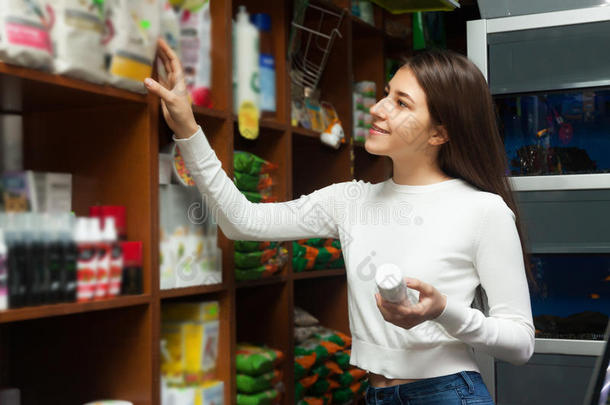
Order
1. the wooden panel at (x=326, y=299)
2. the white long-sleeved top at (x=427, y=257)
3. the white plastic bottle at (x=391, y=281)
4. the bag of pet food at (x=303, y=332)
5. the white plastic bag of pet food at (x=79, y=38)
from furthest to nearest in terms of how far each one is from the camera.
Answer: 1. the wooden panel at (x=326, y=299)
2. the bag of pet food at (x=303, y=332)
3. the white long-sleeved top at (x=427, y=257)
4. the white plastic bag of pet food at (x=79, y=38)
5. the white plastic bottle at (x=391, y=281)

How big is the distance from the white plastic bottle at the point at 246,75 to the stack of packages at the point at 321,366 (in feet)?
2.71

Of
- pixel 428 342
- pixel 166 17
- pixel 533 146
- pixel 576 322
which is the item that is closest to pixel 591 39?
pixel 533 146

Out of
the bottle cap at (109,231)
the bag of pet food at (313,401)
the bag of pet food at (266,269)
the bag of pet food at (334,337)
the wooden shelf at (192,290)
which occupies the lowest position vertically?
the bag of pet food at (313,401)

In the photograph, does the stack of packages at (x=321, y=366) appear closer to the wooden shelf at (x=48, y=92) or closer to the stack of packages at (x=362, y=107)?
the stack of packages at (x=362, y=107)

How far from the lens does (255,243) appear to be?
2.11 meters

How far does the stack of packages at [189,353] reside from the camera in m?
1.82

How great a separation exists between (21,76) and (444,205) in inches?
39.9

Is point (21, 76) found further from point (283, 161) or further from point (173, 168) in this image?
point (283, 161)

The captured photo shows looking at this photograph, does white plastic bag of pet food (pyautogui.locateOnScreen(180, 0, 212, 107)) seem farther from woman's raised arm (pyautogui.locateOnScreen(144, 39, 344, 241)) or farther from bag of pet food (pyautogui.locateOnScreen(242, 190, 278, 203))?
bag of pet food (pyautogui.locateOnScreen(242, 190, 278, 203))

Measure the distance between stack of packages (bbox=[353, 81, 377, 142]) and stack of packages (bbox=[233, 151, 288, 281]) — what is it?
0.79 meters

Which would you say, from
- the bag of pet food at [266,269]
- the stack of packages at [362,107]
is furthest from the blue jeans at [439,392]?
the stack of packages at [362,107]

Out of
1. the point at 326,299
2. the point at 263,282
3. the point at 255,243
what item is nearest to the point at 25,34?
the point at 255,243

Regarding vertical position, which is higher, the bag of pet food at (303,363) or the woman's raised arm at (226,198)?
the woman's raised arm at (226,198)

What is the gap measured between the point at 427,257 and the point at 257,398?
73 cm
